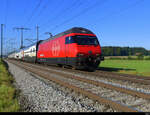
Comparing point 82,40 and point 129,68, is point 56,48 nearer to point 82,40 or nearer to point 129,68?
point 82,40

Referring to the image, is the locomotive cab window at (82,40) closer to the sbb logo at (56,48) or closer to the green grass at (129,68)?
the sbb logo at (56,48)

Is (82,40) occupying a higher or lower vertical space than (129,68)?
higher

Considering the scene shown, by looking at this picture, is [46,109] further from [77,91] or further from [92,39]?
[92,39]

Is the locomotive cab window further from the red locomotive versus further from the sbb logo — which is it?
the sbb logo

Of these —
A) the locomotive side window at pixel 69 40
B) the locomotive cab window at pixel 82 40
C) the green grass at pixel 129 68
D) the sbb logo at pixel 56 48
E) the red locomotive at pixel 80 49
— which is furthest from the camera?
the sbb logo at pixel 56 48

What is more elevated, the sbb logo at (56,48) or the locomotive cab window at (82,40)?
the locomotive cab window at (82,40)

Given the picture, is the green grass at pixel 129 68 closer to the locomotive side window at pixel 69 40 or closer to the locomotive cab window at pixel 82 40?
the locomotive cab window at pixel 82 40

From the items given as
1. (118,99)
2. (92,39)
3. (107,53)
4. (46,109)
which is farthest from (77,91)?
(107,53)

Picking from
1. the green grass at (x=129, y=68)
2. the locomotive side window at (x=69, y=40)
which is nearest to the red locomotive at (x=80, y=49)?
the locomotive side window at (x=69, y=40)

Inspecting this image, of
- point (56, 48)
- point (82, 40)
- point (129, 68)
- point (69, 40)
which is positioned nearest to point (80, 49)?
point (82, 40)

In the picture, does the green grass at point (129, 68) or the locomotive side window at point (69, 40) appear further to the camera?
the green grass at point (129, 68)

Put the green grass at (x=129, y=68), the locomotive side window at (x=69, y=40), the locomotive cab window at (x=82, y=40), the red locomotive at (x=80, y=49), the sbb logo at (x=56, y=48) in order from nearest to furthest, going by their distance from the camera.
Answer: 1. the red locomotive at (x=80, y=49)
2. the locomotive cab window at (x=82, y=40)
3. the locomotive side window at (x=69, y=40)
4. the green grass at (x=129, y=68)
5. the sbb logo at (x=56, y=48)

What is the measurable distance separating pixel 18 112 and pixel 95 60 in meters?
9.78

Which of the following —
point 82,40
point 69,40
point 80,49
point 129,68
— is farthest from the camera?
point 129,68
